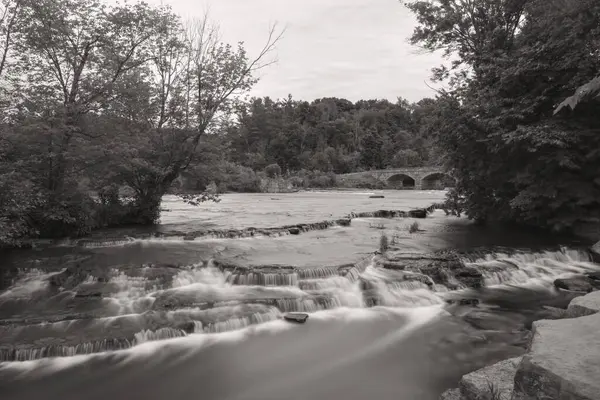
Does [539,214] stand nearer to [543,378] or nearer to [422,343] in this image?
[422,343]

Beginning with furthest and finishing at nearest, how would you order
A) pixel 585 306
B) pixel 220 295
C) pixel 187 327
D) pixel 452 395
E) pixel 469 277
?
pixel 469 277
pixel 220 295
pixel 187 327
pixel 585 306
pixel 452 395

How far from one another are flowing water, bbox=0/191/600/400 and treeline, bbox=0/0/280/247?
85.8 inches

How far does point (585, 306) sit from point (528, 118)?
12.4 m

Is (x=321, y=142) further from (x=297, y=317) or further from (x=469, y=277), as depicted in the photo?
(x=297, y=317)

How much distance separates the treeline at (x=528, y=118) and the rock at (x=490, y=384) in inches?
415

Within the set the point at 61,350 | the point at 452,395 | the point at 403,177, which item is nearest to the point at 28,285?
the point at 61,350

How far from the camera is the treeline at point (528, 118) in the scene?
44.0ft

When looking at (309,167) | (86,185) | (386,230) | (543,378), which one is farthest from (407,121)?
(543,378)

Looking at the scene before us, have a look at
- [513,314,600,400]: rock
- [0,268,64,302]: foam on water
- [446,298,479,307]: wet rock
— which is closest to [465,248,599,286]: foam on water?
[446,298,479,307]: wet rock

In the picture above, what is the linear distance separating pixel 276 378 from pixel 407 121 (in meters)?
118

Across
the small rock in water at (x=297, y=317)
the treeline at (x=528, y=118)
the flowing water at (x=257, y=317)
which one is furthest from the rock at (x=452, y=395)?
the treeline at (x=528, y=118)

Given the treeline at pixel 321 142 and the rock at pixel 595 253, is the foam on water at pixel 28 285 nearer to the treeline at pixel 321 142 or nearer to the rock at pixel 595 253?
the rock at pixel 595 253

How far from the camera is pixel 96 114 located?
14.6 meters

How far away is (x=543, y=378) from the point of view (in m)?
3.21
